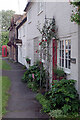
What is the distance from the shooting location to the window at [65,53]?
670cm

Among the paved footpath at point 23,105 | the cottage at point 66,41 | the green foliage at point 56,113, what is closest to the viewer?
the green foliage at point 56,113

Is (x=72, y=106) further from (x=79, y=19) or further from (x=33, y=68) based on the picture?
(x=33, y=68)

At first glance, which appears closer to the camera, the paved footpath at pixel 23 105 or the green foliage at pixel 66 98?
the green foliage at pixel 66 98

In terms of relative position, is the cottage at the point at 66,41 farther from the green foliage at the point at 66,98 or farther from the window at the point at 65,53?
the green foliage at the point at 66,98

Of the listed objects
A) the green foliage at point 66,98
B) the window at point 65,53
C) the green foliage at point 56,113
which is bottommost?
the green foliage at point 56,113

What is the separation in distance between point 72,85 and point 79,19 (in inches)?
84.4

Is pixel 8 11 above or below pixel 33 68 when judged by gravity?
above

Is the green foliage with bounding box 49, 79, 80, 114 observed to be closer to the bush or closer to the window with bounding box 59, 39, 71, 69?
the window with bounding box 59, 39, 71, 69

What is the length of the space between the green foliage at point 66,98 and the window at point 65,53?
3.74 ft

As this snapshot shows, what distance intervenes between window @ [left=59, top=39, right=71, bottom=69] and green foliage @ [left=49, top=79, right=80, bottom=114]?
3.74ft

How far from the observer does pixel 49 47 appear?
8320 millimetres

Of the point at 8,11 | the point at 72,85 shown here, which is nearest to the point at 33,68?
the point at 72,85

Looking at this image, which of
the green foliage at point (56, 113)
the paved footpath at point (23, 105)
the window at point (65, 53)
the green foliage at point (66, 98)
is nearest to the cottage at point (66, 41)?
the window at point (65, 53)

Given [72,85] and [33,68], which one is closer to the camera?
[72,85]
